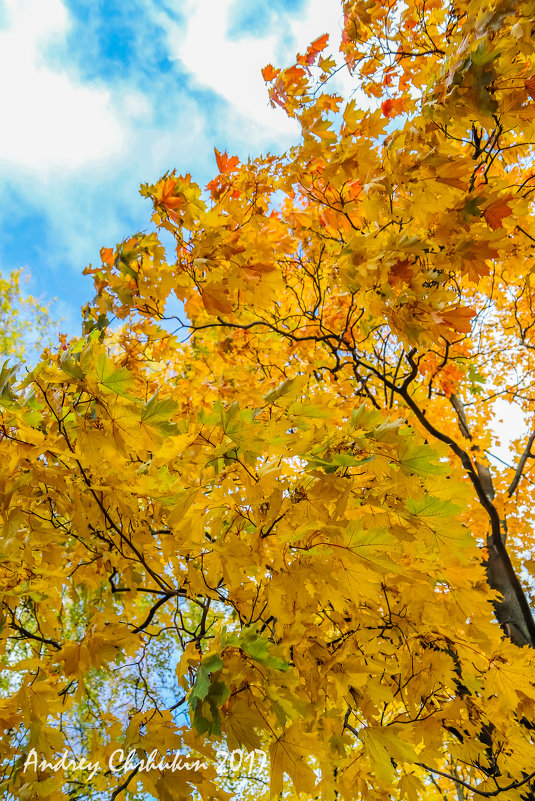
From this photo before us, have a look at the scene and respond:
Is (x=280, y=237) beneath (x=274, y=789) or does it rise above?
above

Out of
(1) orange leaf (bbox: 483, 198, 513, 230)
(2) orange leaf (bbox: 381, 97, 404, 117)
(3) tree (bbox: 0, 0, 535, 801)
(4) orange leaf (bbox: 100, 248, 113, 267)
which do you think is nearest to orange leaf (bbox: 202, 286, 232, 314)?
(3) tree (bbox: 0, 0, 535, 801)

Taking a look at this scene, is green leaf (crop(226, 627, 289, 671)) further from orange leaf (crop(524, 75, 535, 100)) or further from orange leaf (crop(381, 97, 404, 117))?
orange leaf (crop(381, 97, 404, 117))

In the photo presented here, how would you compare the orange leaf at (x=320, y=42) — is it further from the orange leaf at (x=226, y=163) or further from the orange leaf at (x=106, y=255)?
the orange leaf at (x=106, y=255)

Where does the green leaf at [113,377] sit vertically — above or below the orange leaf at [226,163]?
below

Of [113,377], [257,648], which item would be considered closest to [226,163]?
[113,377]

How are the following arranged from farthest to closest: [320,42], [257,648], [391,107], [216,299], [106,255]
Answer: [391,107]
[320,42]
[106,255]
[216,299]
[257,648]

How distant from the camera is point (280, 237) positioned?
2.84 meters

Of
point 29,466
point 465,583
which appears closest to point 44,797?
point 29,466

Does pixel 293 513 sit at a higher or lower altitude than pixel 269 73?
lower

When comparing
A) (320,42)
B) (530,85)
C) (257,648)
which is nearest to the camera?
(257,648)

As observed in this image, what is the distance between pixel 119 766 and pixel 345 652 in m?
0.94

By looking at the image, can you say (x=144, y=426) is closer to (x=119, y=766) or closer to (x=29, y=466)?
(x=29, y=466)

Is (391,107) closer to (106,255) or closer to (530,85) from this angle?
(530,85)

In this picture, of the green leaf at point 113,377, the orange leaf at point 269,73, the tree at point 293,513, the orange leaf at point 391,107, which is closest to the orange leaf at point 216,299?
the tree at point 293,513
